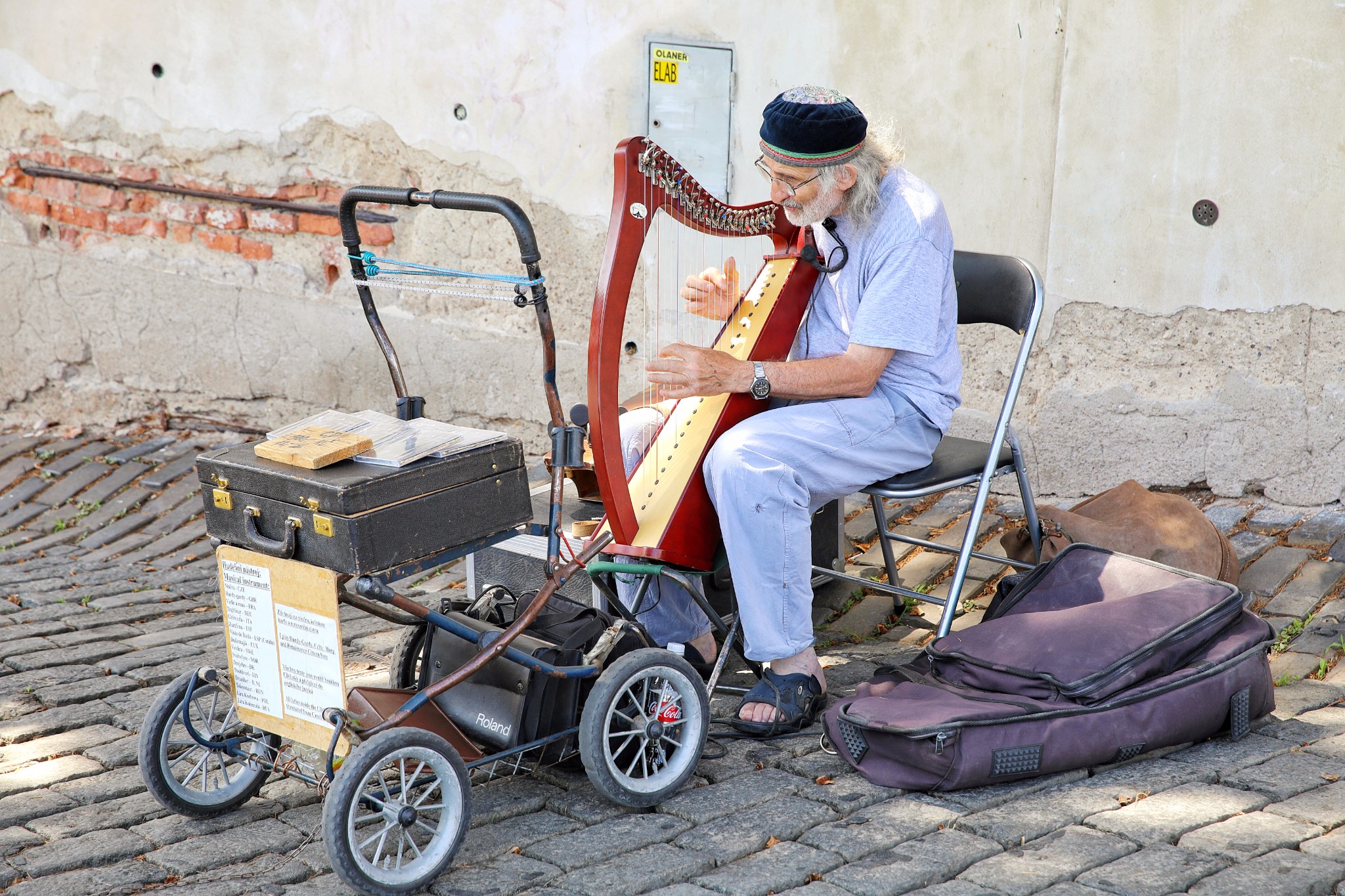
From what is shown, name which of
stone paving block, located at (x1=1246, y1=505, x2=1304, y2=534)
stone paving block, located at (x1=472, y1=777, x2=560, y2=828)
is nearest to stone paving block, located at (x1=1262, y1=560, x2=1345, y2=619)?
stone paving block, located at (x1=1246, y1=505, x2=1304, y2=534)

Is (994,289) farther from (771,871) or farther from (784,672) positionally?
(771,871)

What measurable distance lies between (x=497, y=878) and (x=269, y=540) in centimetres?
73

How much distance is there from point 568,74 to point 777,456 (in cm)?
222

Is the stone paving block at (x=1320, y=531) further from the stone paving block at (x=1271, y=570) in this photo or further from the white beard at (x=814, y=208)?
the white beard at (x=814, y=208)

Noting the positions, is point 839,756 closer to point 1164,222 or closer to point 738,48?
point 1164,222

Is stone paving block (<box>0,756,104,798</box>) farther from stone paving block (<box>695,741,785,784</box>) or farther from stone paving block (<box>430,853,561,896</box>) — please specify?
stone paving block (<box>695,741,785,784</box>)

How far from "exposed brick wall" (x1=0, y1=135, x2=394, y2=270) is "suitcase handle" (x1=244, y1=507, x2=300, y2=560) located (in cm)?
272

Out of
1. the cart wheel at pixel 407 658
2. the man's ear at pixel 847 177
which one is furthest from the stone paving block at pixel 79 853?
the man's ear at pixel 847 177

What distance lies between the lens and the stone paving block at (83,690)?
3.13m

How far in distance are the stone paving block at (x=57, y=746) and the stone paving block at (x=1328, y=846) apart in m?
2.46

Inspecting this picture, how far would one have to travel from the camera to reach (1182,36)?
3734mm

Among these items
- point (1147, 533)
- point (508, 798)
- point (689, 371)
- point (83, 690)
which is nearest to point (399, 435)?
point (689, 371)

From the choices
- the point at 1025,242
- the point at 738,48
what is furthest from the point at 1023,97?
the point at 738,48

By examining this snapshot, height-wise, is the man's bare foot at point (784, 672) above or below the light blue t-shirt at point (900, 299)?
below
